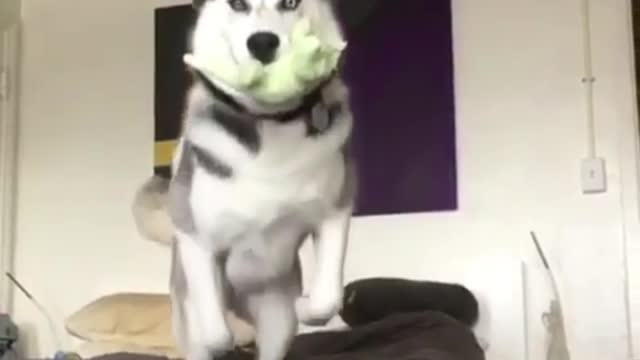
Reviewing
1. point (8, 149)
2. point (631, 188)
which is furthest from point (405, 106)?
point (8, 149)

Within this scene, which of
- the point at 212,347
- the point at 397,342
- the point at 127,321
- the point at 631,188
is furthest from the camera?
the point at 127,321

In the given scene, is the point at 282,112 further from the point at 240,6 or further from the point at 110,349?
the point at 110,349

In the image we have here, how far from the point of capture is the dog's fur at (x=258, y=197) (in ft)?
3.76

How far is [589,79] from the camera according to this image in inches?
92.4

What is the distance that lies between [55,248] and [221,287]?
5.78 ft

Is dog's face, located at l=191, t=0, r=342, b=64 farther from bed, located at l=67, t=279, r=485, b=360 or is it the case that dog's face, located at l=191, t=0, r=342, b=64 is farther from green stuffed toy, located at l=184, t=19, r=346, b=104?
bed, located at l=67, t=279, r=485, b=360

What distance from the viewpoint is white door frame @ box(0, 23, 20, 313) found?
2.88 m

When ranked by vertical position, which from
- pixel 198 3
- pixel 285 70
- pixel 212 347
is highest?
pixel 198 3

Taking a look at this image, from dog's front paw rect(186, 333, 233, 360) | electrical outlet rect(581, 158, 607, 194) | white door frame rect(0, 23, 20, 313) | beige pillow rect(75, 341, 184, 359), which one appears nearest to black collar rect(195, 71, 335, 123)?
dog's front paw rect(186, 333, 233, 360)

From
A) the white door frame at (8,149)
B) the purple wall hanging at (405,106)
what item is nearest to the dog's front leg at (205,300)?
the purple wall hanging at (405,106)

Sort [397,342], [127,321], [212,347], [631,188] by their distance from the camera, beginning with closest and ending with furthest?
[212,347] < [397,342] < [631,188] < [127,321]

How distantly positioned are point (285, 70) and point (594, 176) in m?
1.38

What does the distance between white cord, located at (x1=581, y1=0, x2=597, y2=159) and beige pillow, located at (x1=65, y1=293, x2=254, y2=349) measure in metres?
1.06

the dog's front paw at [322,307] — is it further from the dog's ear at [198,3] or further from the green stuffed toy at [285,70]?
the dog's ear at [198,3]
